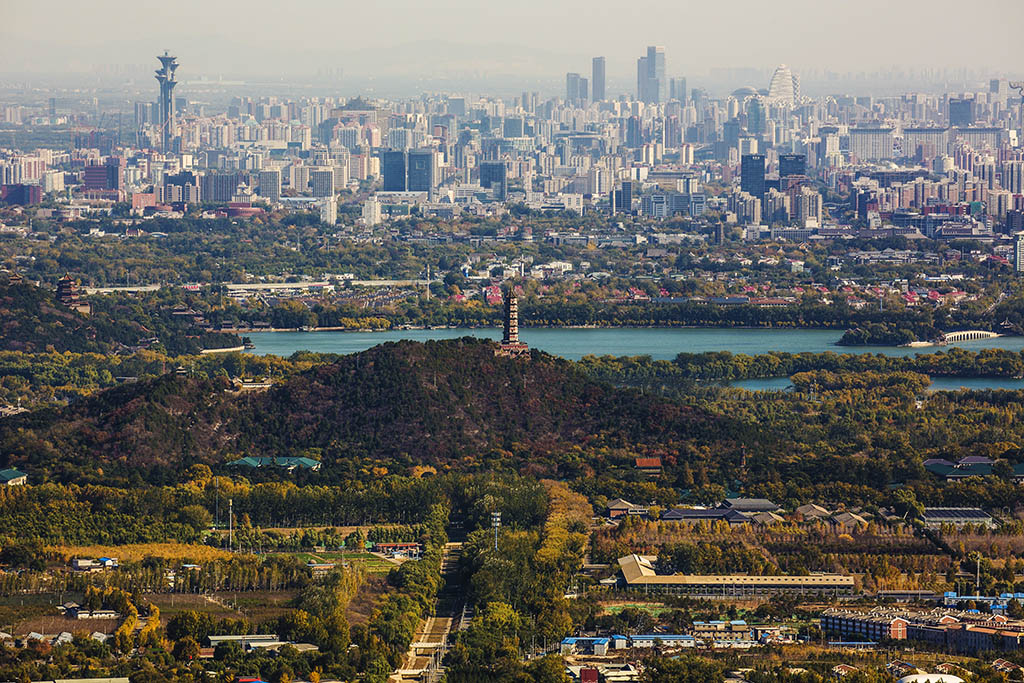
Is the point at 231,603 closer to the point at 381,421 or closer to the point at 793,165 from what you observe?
the point at 381,421

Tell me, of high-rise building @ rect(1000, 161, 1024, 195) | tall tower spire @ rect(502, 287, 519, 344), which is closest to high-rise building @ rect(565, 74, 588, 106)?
high-rise building @ rect(1000, 161, 1024, 195)

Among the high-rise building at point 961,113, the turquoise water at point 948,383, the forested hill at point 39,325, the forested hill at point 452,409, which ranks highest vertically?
the high-rise building at point 961,113

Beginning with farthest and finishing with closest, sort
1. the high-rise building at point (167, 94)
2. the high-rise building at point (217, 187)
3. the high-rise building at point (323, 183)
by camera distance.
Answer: the high-rise building at point (167, 94), the high-rise building at point (323, 183), the high-rise building at point (217, 187)

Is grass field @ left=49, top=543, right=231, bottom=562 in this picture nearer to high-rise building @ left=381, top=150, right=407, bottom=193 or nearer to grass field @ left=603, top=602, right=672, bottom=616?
grass field @ left=603, top=602, right=672, bottom=616

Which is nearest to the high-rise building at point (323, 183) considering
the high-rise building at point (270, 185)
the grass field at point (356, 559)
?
the high-rise building at point (270, 185)

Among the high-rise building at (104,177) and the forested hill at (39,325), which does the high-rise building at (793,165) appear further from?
the forested hill at (39,325)

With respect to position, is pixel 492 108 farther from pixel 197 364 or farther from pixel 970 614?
pixel 970 614

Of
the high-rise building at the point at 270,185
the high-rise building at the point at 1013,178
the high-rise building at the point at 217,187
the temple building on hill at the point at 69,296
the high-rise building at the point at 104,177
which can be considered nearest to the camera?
the temple building on hill at the point at 69,296
